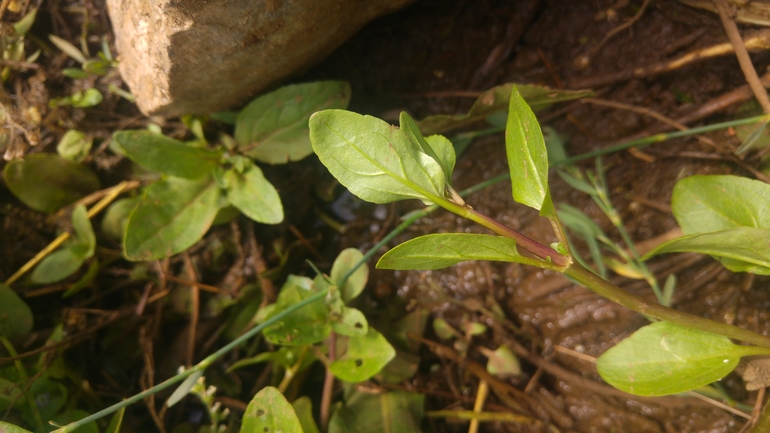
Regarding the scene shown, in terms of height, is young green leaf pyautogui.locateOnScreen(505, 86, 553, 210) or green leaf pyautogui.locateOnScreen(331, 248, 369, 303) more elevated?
young green leaf pyautogui.locateOnScreen(505, 86, 553, 210)

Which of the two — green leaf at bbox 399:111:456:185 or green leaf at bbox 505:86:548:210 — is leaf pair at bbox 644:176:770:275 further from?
green leaf at bbox 399:111:456:185

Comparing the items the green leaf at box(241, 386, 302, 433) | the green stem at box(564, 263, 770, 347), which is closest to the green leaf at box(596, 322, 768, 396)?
the green stem at box(564, 263, 770, 347)

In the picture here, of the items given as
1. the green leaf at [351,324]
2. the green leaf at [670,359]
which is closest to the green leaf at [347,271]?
the green leaf at [351,324]

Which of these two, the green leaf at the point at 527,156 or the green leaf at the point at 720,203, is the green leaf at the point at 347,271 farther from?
the green leaf at the point at 720,203

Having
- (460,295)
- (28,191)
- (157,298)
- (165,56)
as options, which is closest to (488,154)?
(460,295)

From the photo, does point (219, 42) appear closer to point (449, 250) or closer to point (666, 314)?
point (449, 250)

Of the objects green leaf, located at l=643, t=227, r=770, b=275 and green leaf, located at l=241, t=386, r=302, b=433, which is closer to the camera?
green leaf, located at l=643, t=227, r=770, b=275

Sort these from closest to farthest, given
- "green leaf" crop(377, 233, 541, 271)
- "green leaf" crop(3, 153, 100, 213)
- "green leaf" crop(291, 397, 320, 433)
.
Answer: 1. "green leaf" crop(377, 233, 541, 271)
2. "green leaf" crop(291, 397, 320, 433)
3. "green leaf" crop(3, 153, 100, 213)

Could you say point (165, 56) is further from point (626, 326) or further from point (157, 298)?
point (626, 326)
